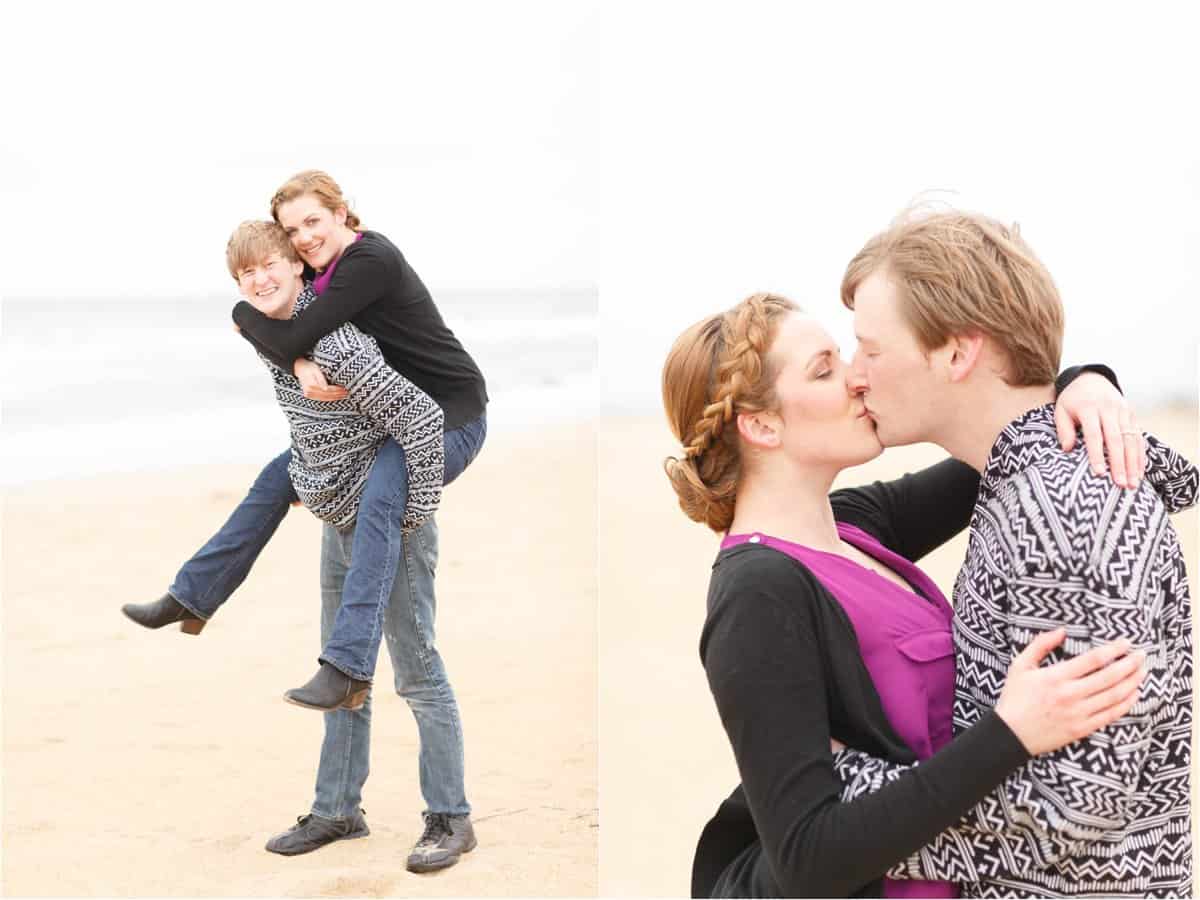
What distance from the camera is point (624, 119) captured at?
64.9ft

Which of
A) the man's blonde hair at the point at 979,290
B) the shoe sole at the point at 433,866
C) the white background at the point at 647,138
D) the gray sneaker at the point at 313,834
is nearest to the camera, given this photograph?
the man's blonde hair at the point at 979,290

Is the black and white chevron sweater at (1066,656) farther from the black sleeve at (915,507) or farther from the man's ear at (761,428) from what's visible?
the black sleeve at (915,507)

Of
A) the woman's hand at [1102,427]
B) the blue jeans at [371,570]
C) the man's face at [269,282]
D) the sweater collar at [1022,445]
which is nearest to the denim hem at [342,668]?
the blue jeans at [371,570]

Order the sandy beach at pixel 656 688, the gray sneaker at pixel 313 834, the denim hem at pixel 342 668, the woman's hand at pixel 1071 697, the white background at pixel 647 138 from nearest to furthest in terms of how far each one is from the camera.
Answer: the woman's hand at pixel 1071 697
the denim hem at pixel 342 668
the gray sneaker at pixel 313 834
the sandy beach at pixel 656 688
the white background at pixel 647 138

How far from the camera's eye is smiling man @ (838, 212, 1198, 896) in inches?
71.7

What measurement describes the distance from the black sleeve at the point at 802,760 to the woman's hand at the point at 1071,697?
27 millimetres

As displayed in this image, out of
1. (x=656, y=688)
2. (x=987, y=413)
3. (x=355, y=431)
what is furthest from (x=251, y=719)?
(x=987, y=413)

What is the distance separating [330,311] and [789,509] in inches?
75.5

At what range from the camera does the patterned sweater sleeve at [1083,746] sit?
1.80 metres

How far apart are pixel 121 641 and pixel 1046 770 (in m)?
6.93

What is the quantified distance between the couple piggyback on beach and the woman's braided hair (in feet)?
5.44

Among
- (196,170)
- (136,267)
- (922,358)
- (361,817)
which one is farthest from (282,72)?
(922,358)

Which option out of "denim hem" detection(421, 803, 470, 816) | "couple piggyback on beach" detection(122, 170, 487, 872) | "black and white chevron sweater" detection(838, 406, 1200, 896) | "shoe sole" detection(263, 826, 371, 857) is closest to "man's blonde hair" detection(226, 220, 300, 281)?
"couple piggyback on beach" detection(122, 170, 487, 872)

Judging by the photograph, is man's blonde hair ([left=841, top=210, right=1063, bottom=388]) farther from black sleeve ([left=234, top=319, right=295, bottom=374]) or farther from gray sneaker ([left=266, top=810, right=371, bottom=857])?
gray sneaker ([left=266, top=810, right=371, bottom=857])
